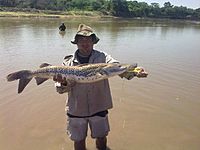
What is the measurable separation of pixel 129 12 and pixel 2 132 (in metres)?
93.6

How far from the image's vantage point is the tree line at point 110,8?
79.1 metres

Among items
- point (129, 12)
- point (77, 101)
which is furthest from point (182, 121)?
point (129, 12)

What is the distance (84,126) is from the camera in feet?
16.0

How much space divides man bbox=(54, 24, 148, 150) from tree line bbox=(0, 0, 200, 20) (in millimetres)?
75487

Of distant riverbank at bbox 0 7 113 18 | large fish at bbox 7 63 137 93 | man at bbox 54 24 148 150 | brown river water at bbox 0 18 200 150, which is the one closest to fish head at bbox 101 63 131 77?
large fish at bbox 7 63 137 93

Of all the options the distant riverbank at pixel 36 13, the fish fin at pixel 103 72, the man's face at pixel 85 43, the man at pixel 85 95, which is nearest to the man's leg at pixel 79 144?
the man at pixel 85 95

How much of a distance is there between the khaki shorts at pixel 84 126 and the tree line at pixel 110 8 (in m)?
75.5

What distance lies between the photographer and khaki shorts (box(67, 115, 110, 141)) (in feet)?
15.9

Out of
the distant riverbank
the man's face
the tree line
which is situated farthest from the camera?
the tree line

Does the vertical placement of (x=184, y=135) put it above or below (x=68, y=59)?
below

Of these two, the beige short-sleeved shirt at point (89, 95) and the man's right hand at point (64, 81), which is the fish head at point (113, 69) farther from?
the man's right hand at point (64, 81)

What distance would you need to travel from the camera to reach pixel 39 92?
9633 millimetres

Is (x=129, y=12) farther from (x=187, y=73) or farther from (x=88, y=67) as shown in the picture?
(x=88, y=67)

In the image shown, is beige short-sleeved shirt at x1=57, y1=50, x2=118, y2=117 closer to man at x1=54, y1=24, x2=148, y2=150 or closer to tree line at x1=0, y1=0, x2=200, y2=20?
man at x1=54, y1=24, x2=148, y2=150
